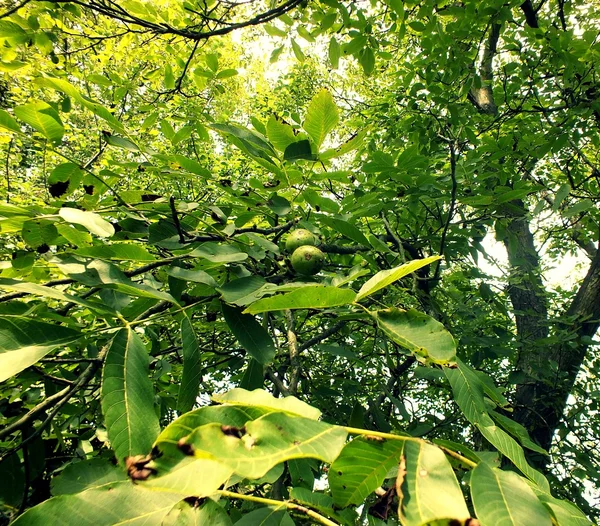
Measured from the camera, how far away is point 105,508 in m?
0.57

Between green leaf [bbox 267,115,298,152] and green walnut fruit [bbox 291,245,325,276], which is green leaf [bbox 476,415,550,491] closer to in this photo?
green walnut fruit [bbox 291,245,325,276]

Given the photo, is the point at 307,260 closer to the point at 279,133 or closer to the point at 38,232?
the point at 279,133

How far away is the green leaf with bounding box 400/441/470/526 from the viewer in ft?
1.65

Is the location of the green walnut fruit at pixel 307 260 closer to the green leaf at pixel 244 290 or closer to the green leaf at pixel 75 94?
the green leaf at pixel 244 290

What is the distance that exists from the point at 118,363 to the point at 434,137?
3.75 m

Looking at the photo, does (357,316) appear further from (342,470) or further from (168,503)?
(168,503)

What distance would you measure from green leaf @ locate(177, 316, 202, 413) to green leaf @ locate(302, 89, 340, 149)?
93cm

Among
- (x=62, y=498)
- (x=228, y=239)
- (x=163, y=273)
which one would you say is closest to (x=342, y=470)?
(x=62, y=498)

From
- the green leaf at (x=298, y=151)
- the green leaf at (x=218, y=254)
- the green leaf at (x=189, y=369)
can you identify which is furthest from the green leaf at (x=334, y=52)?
the green leaf at (x=189, y=369)

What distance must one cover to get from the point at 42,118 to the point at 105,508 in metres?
1.32

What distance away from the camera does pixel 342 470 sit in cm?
65

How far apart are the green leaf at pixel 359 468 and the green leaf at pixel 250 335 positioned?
0.54 metres

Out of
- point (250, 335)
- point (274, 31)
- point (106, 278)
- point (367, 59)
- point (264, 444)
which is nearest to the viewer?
point (264, 444)

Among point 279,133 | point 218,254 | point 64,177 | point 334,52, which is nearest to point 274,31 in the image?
point 334,52
